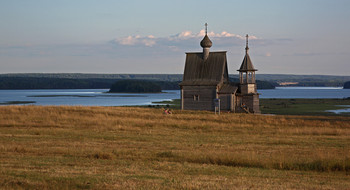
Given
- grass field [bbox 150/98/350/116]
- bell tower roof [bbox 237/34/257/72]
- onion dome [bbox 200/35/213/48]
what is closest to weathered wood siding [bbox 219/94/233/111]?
bell tower roof [bbox 237/34/257/72]

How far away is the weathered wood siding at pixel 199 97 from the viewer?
5331cm

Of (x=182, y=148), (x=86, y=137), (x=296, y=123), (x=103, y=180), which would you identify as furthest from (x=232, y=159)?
(x=296, y=123)

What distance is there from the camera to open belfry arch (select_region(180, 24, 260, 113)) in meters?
53.1

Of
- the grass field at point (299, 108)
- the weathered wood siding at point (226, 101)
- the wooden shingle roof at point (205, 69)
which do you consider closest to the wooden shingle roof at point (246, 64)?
the wooden shingle roof at point (205, 69)

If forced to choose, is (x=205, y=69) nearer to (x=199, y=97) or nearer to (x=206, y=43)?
(x=206, y=43)

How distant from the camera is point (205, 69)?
5459cm

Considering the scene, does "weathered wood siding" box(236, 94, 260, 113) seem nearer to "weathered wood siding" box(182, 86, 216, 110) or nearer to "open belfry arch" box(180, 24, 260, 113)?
"open belfry arch" box(180, 24, 260, 113)

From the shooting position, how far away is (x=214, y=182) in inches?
518

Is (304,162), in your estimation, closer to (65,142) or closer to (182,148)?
(182,148)

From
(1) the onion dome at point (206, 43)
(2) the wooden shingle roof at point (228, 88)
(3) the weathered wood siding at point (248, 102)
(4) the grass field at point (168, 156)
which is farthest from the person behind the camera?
(1) the onion dome at point (206, 43)

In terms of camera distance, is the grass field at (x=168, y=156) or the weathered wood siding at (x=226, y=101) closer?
the grass field at (x=168, y=156)

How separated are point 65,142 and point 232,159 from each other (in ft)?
30.3

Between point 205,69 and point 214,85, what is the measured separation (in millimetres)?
2692

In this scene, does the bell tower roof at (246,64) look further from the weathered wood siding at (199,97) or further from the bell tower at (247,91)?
the weathered wood siding at (199,97)
